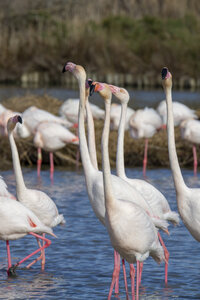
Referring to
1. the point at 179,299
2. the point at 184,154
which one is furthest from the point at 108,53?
the point at 179,299

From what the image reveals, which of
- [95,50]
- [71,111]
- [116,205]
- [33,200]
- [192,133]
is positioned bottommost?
[95,50]

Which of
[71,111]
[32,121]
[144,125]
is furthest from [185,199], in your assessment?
[71,111]

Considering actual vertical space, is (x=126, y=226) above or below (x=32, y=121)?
above

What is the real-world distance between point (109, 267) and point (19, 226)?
120cm

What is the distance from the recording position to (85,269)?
289 inches

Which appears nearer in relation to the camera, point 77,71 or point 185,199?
point 185,199

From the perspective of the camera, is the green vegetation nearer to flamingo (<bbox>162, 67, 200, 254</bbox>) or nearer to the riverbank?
the riverbank

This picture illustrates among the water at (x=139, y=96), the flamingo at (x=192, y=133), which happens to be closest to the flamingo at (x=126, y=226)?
the flamingo at (x=192, y=133)

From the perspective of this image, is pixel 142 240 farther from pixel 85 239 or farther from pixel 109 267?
pixel 85 239

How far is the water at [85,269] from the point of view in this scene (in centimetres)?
661

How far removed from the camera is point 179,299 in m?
6.43

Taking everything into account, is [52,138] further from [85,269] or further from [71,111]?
[85,269]

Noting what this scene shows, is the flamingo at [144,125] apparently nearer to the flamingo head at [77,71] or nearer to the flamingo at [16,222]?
the flamingo head at [77,71]

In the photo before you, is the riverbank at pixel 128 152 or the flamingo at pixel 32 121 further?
the riverbank at pixel 128 152
